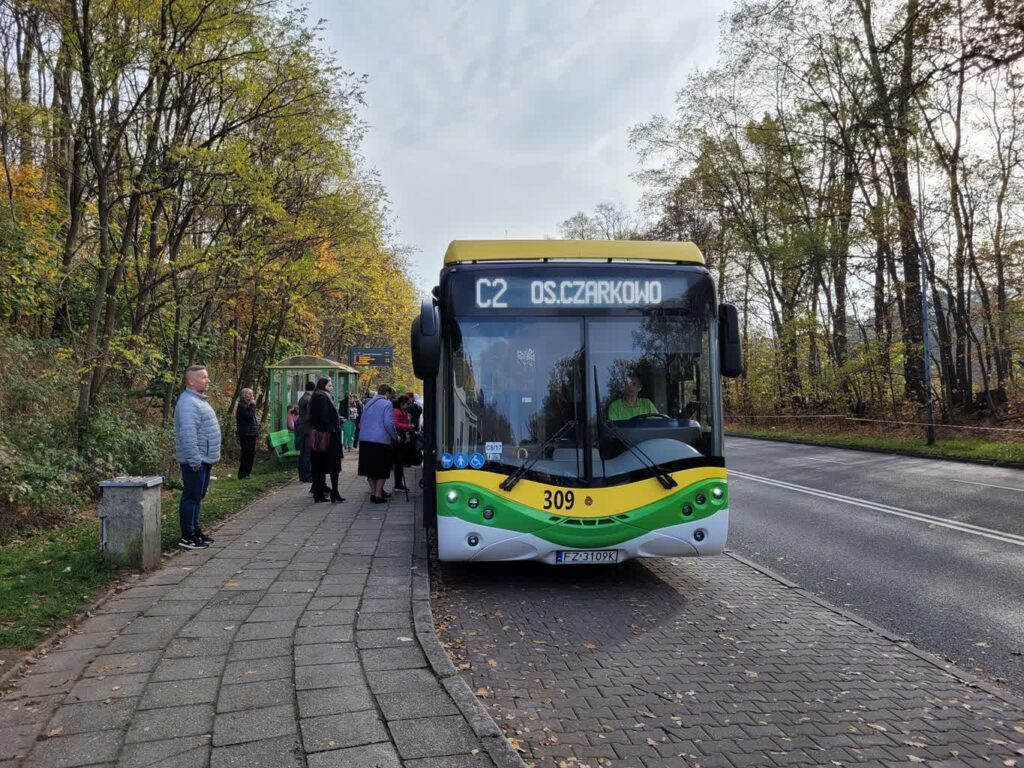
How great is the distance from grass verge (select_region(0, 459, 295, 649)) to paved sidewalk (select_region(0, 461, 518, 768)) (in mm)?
261

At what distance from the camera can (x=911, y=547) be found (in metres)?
8.53

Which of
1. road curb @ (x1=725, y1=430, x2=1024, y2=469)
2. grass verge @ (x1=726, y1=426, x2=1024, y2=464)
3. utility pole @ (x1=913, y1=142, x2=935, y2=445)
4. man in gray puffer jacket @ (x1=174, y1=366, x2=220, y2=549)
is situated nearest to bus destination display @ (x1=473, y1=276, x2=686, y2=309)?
man in gray puffer jacket @ (x1=174, y1=366, x2=220, y2=549)

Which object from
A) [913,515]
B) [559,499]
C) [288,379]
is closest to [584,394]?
[559,499]

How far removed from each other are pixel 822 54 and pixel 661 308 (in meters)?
24.5

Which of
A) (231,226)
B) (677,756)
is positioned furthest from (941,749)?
(231,226)

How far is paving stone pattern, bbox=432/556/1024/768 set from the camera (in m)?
3.63

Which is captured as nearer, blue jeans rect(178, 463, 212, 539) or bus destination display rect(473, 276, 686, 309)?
bus destination display rect(473, 276, 686, 309)

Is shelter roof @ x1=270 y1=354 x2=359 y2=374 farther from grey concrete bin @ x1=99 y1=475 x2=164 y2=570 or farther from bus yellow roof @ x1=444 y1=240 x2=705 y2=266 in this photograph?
bus yellow roof @ x1=444 y1=240 x2=705 y2=266

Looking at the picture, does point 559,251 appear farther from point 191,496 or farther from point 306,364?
point 306,364

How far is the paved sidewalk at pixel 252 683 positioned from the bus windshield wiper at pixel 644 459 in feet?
7.26

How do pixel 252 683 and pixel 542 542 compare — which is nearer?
pixel 252 683

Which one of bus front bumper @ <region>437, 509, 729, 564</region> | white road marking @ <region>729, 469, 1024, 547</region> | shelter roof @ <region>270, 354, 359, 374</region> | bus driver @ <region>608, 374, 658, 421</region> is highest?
shelter roof @ <region>270, 354, 359, 374</region>

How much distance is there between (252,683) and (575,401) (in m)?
3.63

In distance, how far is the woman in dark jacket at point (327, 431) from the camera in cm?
1122
